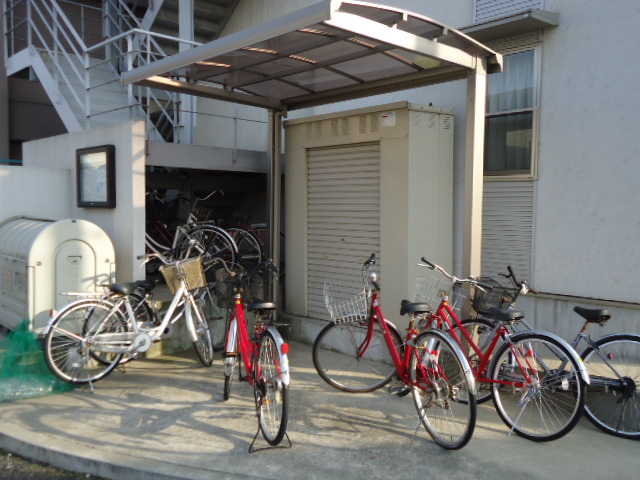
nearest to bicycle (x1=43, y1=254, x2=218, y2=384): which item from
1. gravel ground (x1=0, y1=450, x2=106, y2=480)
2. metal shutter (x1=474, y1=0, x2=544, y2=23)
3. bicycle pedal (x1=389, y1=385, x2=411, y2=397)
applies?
gravel ground (x1=0, y1=450, x2=106, y2=480)

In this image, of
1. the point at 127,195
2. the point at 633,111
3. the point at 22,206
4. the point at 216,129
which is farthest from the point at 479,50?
the point at 216,129

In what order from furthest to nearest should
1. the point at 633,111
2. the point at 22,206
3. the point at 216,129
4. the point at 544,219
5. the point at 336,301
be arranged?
the point at 216,129 → the point at 22,206 → the point at 336,301 → the point at 544,219 → the point at 633,111

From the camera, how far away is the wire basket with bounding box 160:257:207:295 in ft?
18.4

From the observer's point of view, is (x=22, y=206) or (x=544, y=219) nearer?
(x=544, y=219)

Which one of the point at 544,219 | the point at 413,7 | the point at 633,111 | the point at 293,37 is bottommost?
the point at 544,219

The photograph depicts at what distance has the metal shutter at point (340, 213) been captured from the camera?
6.35 m

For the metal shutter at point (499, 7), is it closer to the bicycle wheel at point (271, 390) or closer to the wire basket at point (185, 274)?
the wire basket at point (185, 274)

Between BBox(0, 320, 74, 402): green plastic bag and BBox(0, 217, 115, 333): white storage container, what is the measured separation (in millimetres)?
481

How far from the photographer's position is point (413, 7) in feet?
24.0

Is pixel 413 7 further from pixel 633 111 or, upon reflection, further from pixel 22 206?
pixel 22 206

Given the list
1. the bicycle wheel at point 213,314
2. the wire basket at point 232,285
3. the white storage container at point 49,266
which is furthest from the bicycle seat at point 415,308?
the white storage container at point 49,266

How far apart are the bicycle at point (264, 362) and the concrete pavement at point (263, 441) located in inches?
7.4

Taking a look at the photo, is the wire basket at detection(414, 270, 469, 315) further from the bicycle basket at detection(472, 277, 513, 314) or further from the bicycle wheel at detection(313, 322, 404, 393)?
the bicycle wheel at detection(313, 322, 404, 393)

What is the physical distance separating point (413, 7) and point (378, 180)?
2599mm
